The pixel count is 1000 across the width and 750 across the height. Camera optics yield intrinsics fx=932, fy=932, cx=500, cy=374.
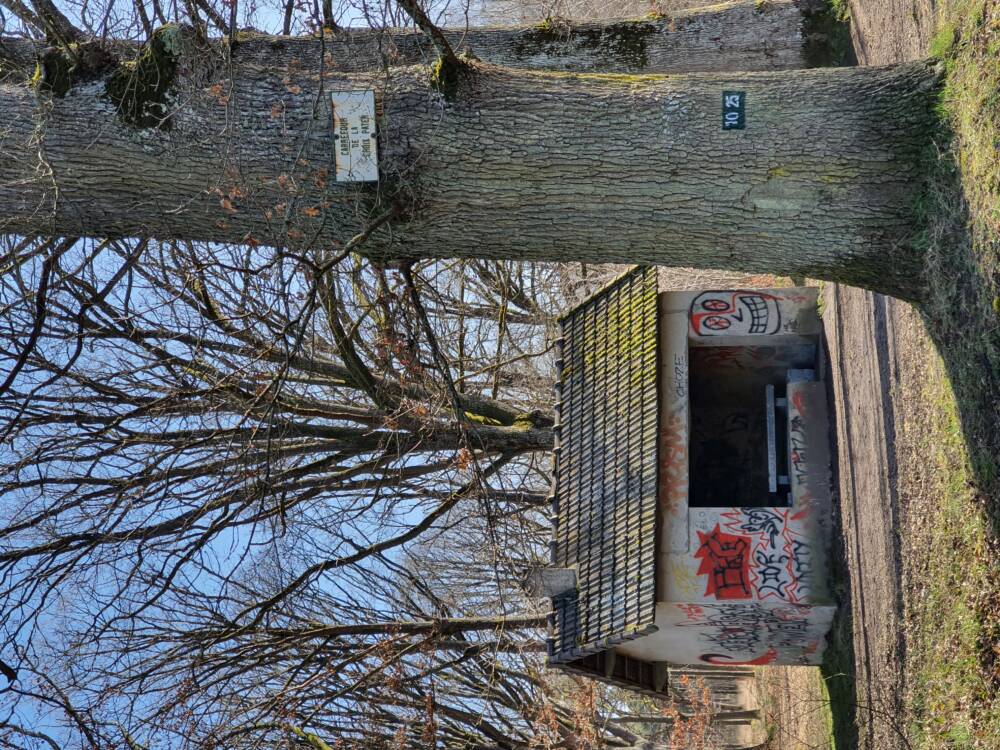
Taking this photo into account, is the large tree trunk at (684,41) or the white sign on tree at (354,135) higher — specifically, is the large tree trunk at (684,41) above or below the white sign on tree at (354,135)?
above

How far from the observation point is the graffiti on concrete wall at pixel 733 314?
8.70 m

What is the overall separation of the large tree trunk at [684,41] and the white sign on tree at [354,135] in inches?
149

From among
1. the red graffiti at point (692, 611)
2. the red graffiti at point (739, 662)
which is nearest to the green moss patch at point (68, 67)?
the red graffiti at point (692, 611)

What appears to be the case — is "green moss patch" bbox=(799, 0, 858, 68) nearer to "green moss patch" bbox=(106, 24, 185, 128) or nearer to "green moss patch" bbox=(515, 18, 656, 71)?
"green moss patch" bbox=(515, 18, 656, 71)

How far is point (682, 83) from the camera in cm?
505

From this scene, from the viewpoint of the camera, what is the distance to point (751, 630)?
8156 mm

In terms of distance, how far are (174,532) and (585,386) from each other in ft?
15.9

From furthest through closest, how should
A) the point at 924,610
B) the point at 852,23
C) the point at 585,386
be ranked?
the point at 585,386 < the point at 852,23 < the point at 924,610

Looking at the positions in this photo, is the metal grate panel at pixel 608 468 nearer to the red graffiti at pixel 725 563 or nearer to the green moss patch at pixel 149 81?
the red graffiti at pixel 725 563

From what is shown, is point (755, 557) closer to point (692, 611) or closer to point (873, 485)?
point (692, 611)

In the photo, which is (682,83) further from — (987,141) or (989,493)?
(989,493)

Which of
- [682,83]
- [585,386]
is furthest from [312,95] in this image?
[585,386]

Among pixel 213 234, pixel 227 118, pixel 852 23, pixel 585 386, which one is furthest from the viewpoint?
pixel 585 386

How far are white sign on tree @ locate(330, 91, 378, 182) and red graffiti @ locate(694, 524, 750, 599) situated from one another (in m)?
4.59
